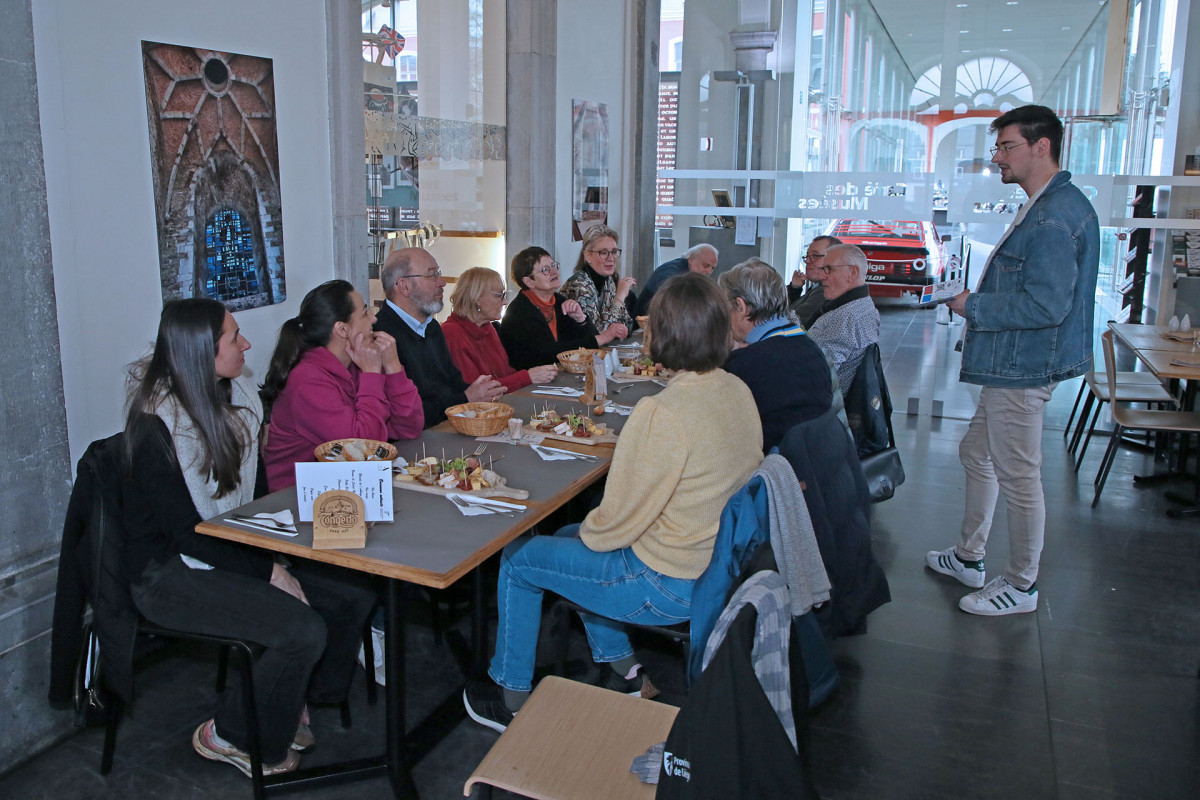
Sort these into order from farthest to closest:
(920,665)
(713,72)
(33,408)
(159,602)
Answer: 1. (713,72)
2. (920,665)
3. (33,408)
4. (159,602)

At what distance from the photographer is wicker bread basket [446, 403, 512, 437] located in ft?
10.9

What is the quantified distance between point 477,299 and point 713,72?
4533 millimetres

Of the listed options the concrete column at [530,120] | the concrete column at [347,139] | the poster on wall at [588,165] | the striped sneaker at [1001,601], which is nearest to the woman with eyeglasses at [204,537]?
the concrete column at [347,139]

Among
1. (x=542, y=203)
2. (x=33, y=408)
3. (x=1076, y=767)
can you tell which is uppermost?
(x=542, y=203)

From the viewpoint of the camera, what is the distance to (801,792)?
1.61m

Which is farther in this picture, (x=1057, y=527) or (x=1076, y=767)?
(x=1057, y=527)

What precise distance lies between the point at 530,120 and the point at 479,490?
413 centimetres

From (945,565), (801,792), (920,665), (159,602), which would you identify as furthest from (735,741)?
(945,565)

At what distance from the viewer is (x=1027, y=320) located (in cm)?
366

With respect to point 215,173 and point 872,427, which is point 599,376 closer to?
point 872,427

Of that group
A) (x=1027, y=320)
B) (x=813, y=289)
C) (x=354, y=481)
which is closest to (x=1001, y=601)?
(x=1027, y=320)

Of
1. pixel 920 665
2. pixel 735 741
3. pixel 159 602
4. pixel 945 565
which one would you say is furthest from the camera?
pixel 945 565

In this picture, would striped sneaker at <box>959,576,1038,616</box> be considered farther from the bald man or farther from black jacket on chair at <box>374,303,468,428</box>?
the bald man

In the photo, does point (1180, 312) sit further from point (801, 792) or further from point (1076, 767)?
point (801, 792)
